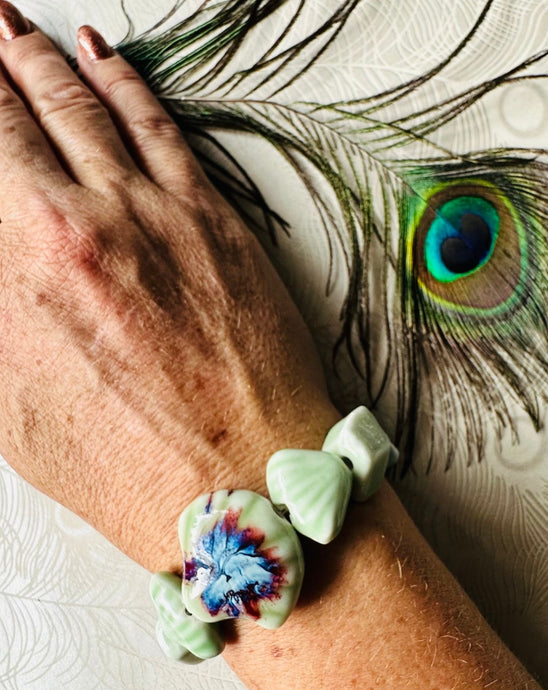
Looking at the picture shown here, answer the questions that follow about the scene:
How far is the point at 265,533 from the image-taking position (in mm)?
497

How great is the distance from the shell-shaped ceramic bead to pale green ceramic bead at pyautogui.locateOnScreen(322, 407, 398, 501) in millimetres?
67

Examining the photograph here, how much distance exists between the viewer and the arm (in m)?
0.53

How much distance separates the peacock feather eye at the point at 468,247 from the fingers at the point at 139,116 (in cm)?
23

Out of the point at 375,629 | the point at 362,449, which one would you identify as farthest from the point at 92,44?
the point at 375,629

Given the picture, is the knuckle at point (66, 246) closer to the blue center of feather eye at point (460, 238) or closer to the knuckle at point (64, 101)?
the knuckle at point (64, 101)

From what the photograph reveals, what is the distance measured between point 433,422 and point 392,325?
0.10 m

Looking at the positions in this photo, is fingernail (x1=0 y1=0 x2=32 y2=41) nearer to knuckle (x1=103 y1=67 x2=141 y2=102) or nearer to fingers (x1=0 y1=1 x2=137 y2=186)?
fingers (x1=0 y1=1 x2=137 y2=186)

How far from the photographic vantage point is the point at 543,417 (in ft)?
2.18

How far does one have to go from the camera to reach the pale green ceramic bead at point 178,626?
53 centimetres

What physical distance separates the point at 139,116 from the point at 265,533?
453mm

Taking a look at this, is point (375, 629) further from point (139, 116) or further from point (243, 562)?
point (139, 116)

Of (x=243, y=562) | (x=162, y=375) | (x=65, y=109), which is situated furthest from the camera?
(x=65, y=109)

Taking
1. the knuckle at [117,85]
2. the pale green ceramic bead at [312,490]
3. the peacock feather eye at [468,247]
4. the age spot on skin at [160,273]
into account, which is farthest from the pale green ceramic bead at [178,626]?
the knuckle at [117,85]

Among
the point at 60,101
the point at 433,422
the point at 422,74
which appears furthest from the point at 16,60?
the point at 433,422
